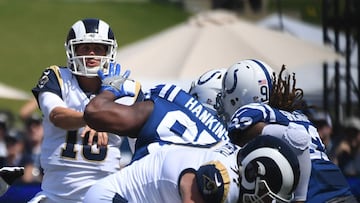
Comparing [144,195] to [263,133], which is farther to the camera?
[263,133]

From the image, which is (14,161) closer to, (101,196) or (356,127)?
(356,127)

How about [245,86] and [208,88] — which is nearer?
[245,86]

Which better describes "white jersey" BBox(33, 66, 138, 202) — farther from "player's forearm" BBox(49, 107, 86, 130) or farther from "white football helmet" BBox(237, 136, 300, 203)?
"white football helmet" BBox(237, 136, 300, 203)

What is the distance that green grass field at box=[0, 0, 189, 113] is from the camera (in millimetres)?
28339

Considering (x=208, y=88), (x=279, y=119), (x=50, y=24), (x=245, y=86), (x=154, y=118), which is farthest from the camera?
(x=50, y=24)

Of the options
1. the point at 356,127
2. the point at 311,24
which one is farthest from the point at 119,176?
the point at 311,24

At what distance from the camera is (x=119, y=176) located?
15.1 ft

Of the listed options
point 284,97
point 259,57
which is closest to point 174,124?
point 284,97

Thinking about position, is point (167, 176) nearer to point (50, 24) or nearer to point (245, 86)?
point (245, 86)

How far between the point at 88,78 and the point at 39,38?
2464 centimetres

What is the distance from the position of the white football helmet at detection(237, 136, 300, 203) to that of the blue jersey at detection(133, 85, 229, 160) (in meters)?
0.68

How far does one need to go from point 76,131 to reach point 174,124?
132 centimetres

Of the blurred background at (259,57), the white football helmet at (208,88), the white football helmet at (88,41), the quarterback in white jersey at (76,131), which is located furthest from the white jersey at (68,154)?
the blurred background at (259,57)

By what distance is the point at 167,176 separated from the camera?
441 centimetres
